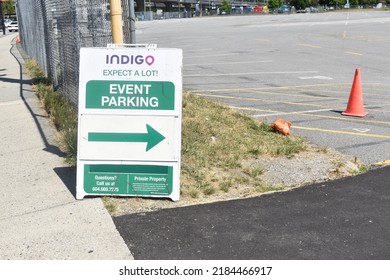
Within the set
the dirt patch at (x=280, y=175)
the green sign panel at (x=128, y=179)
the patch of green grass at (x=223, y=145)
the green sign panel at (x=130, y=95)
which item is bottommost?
the dirt patch at (x=280, y=175)

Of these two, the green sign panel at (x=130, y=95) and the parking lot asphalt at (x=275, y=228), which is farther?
the green sign panel at (x=130, y=95)

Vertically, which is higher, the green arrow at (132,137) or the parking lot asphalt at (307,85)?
the green arrow at (132,137)

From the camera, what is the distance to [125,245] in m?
3.89

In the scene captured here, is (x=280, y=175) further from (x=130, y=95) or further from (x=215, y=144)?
(x=130, y=95)

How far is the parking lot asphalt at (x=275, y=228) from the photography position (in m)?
3.78

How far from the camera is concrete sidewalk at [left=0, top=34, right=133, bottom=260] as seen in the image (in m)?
3.85

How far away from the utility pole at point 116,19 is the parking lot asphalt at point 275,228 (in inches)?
86.6

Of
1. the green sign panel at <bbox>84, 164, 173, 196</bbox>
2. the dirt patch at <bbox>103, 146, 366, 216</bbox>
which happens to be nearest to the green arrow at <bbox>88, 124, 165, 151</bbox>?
the green sign panel at <bbox>84, 164, 173, 196</bbox>

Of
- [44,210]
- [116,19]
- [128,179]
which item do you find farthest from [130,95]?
[44,210]

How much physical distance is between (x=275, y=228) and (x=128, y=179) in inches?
60.4

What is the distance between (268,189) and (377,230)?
128 cm

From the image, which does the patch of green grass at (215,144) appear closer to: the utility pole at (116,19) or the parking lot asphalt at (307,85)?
the parking lot asphalt at (307,85)

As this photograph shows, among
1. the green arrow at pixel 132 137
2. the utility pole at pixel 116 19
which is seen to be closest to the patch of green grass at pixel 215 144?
the green arrow at pixel 132 137

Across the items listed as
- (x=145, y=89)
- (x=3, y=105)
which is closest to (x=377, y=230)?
(x=145, y=89)
